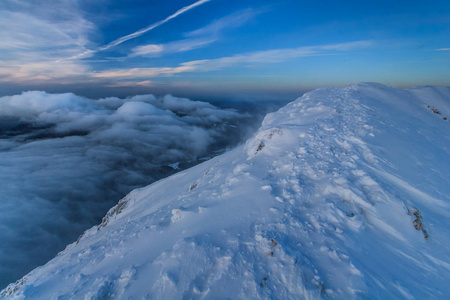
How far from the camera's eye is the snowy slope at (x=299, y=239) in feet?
11.2

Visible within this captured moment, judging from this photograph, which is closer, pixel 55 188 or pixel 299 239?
pixel 299 239

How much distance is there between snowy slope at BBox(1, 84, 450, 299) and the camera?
3.40 metres

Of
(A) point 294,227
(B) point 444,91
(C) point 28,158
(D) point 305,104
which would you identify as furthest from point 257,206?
(C) point 28,158

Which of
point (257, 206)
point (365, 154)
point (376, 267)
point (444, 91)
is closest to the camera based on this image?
point (376, 267)

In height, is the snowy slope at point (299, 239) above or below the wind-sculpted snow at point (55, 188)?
above

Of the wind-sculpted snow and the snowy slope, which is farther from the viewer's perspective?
the wind-sculpted snow

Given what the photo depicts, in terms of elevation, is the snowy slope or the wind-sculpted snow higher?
the snowy slope

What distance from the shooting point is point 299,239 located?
13.5 feet

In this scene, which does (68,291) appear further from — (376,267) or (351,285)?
(376,267)

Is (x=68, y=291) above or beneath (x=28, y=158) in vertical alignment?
above

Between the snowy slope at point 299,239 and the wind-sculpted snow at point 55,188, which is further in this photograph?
the wind-sculpted snow at point 55,188

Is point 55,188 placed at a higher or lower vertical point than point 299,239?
→ lower

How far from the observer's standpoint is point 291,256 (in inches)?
145

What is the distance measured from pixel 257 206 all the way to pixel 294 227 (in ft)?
3.72
